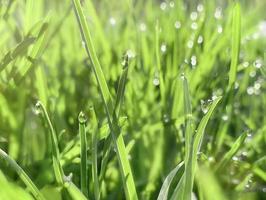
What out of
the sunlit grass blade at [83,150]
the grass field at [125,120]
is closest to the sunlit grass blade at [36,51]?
the grass field at [125,120]

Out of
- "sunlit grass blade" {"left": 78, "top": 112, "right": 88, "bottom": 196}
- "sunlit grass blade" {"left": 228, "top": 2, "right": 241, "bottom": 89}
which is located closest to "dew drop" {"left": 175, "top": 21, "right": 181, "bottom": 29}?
"sunlit grass blade" {"left": 228, "top": 2, "right": 241, "bottom": 89}

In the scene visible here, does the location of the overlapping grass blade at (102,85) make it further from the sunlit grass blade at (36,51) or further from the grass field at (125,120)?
the sunlit grass blade at (36,51)

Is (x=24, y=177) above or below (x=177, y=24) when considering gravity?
below

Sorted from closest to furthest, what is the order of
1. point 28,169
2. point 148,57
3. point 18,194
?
point 18,194 → point 28,169 → point 148,57

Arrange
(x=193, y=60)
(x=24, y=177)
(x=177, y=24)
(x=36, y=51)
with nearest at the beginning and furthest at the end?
(x=24, y=177), (x=36, y=51), (x=193, y=60), (x=177, y=24)

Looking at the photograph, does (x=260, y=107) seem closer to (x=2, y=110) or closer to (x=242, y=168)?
(x=242, y=168)

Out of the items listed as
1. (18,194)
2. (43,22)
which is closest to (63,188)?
(18,194)

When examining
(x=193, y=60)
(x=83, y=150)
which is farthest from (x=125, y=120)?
(x=193, y=60)

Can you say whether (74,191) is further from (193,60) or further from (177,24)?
(177,24)
